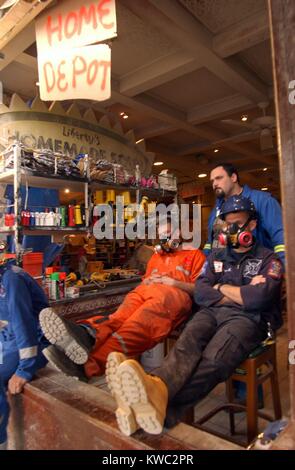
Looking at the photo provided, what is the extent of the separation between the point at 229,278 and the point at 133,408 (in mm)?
1119

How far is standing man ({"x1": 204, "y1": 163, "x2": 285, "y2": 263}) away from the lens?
7.63 ft

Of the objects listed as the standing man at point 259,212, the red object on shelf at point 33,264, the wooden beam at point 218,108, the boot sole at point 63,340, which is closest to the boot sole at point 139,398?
the boot sole at point 63,340

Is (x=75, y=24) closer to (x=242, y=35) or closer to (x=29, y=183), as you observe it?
(x=29, y=183)

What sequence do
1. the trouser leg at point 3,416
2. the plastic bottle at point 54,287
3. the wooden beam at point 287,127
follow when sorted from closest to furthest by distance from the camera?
the wooden beam at point 287,127
the trouser leg at point 3,416
the plastic bottle at point 54,287

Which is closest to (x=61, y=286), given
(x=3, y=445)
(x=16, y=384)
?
(x=16, y=384)

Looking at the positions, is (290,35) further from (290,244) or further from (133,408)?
(133,408)

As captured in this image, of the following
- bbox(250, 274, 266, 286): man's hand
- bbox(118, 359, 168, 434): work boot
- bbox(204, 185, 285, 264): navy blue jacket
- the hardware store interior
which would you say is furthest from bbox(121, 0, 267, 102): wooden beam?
bbox(118, 359, 168, 434): work boot

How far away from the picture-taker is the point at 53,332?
181 centimetres

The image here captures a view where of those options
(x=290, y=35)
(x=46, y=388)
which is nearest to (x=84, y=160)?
(x=46, y=388)

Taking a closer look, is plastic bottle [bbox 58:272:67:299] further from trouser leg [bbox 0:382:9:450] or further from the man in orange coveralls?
trouser leg [bbox 0:382:9:450]

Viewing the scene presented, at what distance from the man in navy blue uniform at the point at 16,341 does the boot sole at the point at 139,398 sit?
904mm

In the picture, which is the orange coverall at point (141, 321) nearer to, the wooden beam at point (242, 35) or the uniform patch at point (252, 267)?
the uniform patch at point (252, 267)

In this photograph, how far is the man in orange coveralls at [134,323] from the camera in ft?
5.97

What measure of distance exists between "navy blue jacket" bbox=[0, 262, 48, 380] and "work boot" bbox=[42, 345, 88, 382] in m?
0.32
